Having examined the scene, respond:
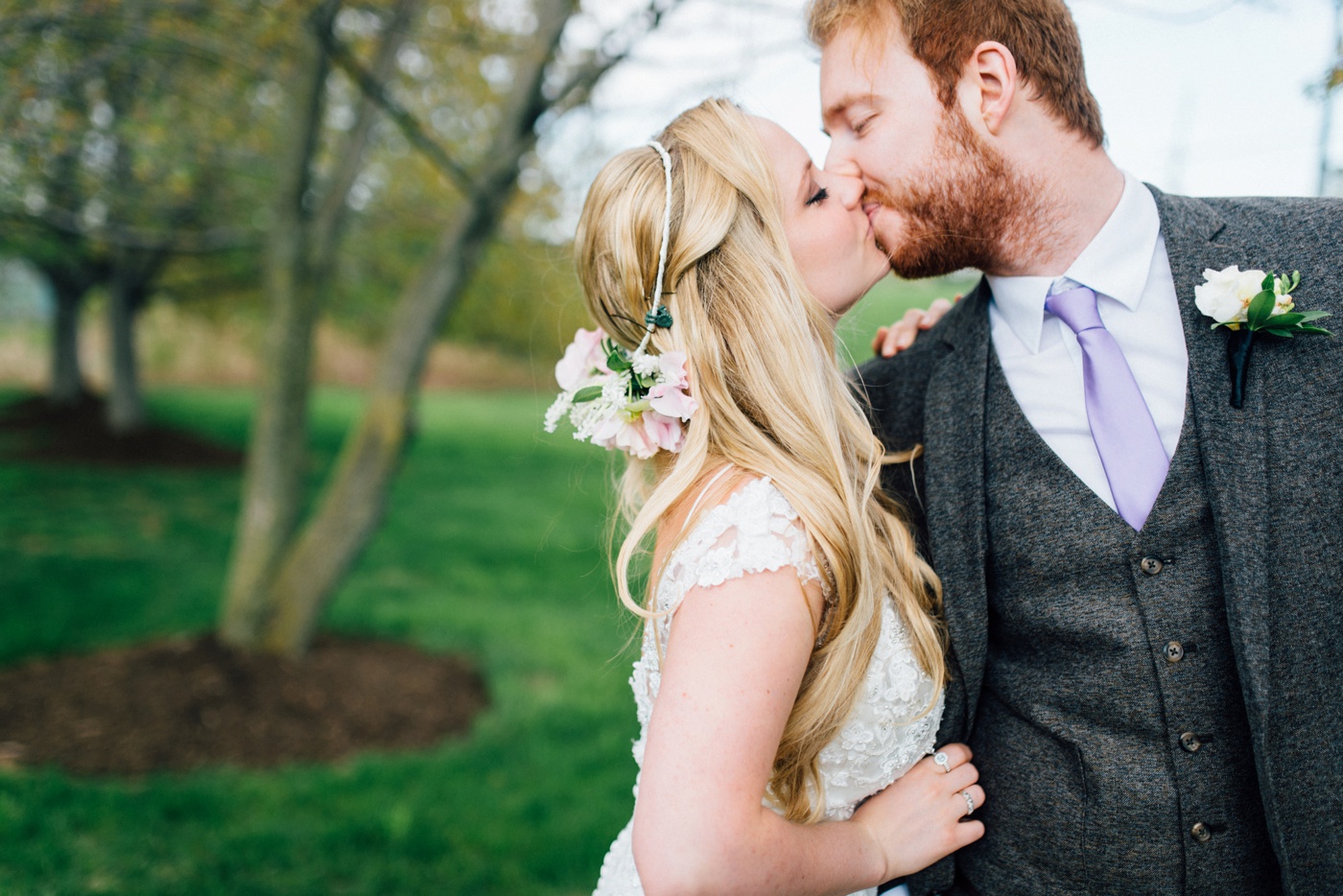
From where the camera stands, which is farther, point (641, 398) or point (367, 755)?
point (367, 755)

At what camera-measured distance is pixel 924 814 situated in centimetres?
186

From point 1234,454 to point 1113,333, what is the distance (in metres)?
0.38

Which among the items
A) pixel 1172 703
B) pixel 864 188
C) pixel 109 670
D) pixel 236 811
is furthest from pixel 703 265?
pixel 109 670

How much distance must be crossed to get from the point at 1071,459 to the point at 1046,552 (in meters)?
0.21

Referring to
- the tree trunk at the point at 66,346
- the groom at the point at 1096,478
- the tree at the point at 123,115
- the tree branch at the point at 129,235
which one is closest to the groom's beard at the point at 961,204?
the groom at the point at 1096,478

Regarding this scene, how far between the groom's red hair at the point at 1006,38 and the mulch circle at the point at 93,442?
1191cm

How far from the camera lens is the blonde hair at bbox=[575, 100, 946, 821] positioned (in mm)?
1726

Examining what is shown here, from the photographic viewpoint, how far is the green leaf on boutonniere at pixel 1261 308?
5.39 feet

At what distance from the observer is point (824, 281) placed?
204 centimetres

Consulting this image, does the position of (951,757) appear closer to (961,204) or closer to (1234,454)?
(1234,454)

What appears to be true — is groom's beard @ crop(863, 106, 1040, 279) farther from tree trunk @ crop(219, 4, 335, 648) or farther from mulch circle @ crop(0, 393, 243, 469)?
mulch circle @ crop(0, 393, 243, 469)

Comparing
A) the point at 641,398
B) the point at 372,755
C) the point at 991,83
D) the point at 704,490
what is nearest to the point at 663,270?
the point at 641,398

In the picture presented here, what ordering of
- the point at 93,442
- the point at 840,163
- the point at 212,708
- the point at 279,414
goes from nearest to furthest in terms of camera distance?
the point at 840,163 → the point at 212,708 → the point at 279,414 → the point at 93,442

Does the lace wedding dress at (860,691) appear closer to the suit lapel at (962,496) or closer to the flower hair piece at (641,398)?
the suit lapel at (962,496)
